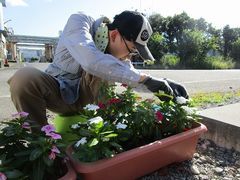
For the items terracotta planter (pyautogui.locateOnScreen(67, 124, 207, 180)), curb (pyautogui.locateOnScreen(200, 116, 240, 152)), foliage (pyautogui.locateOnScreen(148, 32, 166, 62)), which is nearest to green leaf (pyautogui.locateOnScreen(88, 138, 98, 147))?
terracotta planter (pyautogui.locateOnScreen(67, 124, 207, 180))

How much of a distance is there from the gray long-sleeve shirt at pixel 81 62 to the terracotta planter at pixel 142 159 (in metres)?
0.40

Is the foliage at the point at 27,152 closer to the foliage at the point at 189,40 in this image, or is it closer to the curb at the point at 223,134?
the curb at the point at 223,134

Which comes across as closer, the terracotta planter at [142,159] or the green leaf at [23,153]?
the green leaf at [23,153]

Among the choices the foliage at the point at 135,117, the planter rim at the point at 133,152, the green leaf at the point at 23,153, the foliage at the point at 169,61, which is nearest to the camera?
the green leaf at the point at 23,153

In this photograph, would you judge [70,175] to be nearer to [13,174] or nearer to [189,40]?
[13,174]

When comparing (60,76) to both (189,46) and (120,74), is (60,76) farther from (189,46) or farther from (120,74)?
(189,46)

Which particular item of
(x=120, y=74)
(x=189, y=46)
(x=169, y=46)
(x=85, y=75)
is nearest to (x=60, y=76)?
(x=85, y=75)

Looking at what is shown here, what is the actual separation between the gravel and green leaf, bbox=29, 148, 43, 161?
74 cm

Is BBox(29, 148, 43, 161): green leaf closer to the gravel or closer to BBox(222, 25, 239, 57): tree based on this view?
the gravel

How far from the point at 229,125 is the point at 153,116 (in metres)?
0.89

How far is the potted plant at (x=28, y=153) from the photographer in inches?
45.5

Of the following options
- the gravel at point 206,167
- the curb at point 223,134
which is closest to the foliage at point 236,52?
the curb at point 223,134

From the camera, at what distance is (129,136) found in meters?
1.67

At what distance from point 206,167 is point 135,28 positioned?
1.07m
